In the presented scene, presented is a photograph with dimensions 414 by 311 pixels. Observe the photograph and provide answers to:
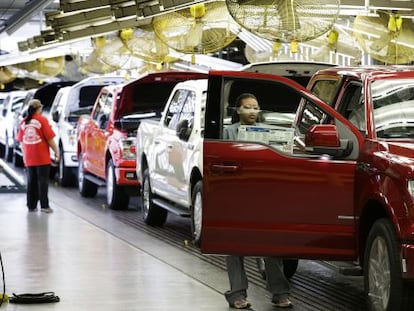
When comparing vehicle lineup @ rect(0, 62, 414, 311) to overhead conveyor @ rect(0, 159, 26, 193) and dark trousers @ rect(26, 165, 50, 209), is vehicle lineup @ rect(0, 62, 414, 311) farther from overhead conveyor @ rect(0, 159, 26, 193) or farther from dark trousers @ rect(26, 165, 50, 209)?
overhead conveyor @ rect(0, 159, 26, 193)

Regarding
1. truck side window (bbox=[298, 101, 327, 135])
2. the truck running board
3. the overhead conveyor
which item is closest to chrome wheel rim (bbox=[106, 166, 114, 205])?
the truck running board

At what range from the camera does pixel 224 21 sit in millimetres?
16797

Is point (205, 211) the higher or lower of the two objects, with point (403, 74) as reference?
lower

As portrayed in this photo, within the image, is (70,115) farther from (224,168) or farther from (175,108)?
(224,168)

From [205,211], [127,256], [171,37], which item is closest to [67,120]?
[171,37]

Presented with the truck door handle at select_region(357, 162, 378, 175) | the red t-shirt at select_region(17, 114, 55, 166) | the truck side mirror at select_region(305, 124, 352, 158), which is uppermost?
the truck side mirror at select_region(305, 124, 352, 158)

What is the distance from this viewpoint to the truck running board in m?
14.7

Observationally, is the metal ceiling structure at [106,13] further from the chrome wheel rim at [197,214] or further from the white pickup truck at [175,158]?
the chrome wheel rim at [197,214]

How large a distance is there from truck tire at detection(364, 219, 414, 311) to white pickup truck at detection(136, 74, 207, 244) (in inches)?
164

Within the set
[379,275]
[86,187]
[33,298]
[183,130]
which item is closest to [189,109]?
[183,130]

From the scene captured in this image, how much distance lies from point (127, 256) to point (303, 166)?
14.9ft

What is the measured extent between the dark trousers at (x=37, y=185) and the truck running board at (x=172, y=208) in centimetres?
289

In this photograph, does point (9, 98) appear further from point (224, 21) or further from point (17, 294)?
point (17, 294)

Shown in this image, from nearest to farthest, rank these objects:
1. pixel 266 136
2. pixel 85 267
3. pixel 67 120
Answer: pixel 266 136, pixel 85 267, pixel 67 120
